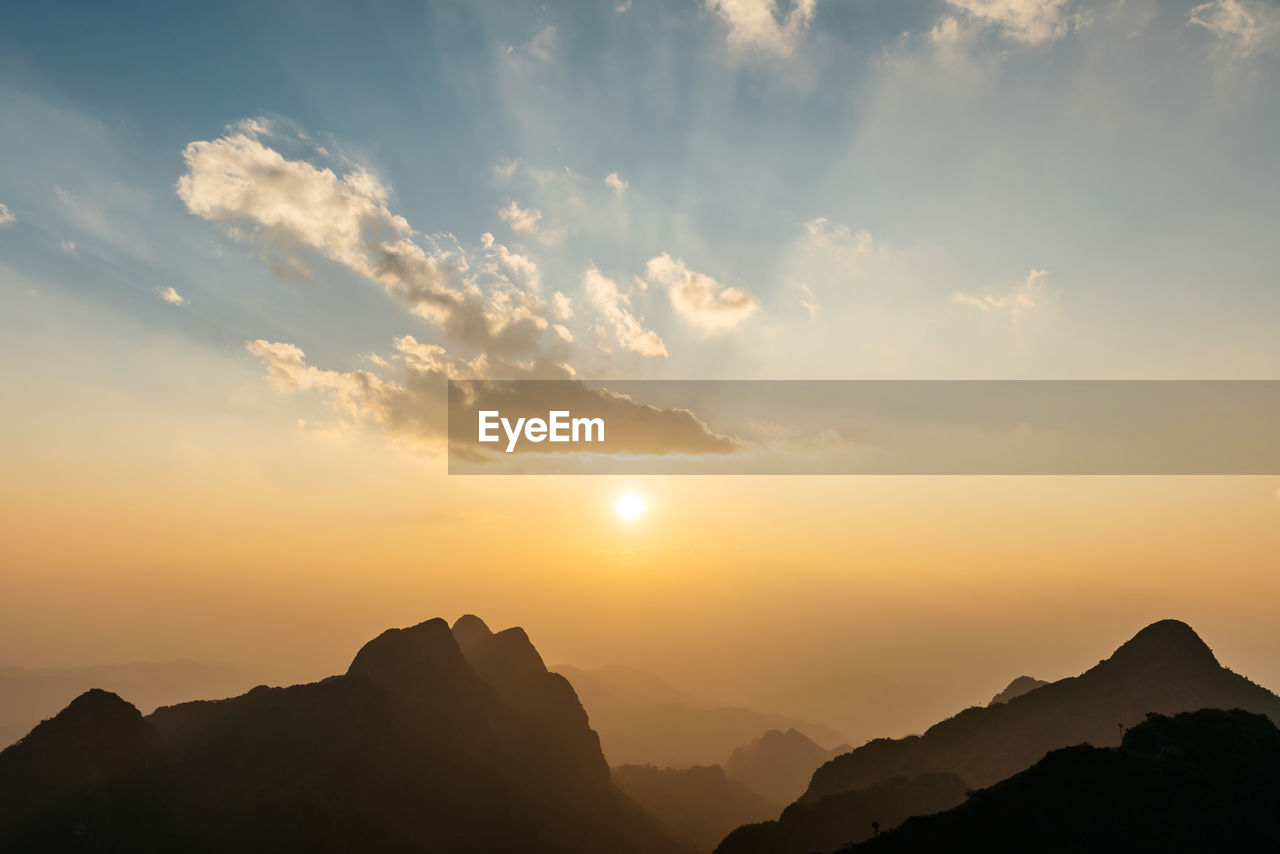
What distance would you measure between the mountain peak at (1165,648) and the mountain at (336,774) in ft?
337

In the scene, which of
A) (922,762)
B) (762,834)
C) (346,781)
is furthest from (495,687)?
(922,762)

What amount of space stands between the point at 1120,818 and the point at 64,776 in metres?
141

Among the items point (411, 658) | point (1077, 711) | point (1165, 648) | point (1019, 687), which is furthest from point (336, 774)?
point (1019, 687)

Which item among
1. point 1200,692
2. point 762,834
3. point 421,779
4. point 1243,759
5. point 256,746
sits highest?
point 1243,759

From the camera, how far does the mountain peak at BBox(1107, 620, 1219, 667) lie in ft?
335

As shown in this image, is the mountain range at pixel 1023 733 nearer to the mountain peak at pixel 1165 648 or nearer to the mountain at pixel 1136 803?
the mountain peak at pixel 1165 648

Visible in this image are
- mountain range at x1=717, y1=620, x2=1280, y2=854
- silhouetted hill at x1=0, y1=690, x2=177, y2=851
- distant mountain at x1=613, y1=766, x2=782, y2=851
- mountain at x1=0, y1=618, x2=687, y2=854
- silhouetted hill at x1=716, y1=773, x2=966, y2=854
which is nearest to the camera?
silhouetted hill at x1=0, y1=690, x2=177, y2=851

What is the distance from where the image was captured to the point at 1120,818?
5406cm

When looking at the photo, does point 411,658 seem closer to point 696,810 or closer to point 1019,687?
point 696,810

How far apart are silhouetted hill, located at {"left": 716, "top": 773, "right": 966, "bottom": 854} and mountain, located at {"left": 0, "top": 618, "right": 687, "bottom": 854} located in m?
37.7

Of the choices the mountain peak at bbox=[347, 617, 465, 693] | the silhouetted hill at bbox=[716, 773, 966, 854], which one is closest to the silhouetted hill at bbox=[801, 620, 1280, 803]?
the silhouetted hill at bbox=[716, 773, 966, 854]

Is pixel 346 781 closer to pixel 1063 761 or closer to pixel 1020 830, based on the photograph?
pixel 1020 830

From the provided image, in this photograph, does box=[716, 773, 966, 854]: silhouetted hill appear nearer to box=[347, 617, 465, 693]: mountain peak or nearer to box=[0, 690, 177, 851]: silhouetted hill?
box=[347, 617, 465, 693]: mountain peak

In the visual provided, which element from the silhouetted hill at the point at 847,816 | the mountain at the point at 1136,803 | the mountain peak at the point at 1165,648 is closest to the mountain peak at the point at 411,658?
the silhouetted hill at the point at 847,816
